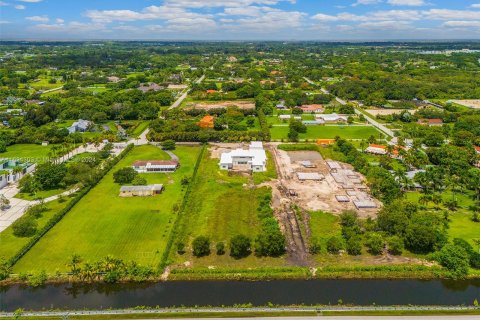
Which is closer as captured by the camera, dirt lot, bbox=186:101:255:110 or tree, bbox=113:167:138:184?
tree, bbox=113:167:138:184

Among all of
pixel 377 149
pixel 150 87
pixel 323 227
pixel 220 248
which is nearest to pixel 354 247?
pixel 323 227

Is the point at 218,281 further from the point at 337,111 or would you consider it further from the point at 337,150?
the point at 337,111

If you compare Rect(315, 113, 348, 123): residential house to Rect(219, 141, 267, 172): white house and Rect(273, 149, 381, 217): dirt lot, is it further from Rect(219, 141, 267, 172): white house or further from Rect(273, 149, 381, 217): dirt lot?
Rect(219, 141, 267, 172): white house

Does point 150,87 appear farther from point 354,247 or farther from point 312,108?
point 354,247

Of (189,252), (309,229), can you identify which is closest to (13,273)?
(189,252)

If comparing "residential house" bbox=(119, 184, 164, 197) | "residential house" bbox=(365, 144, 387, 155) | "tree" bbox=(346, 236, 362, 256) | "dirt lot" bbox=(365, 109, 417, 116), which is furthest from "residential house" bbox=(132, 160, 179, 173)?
Result: "dirt lot" bbox=(365, 109, 417, 116)

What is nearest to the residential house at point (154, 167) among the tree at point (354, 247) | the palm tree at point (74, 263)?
the palm tree at point (74, 263)
